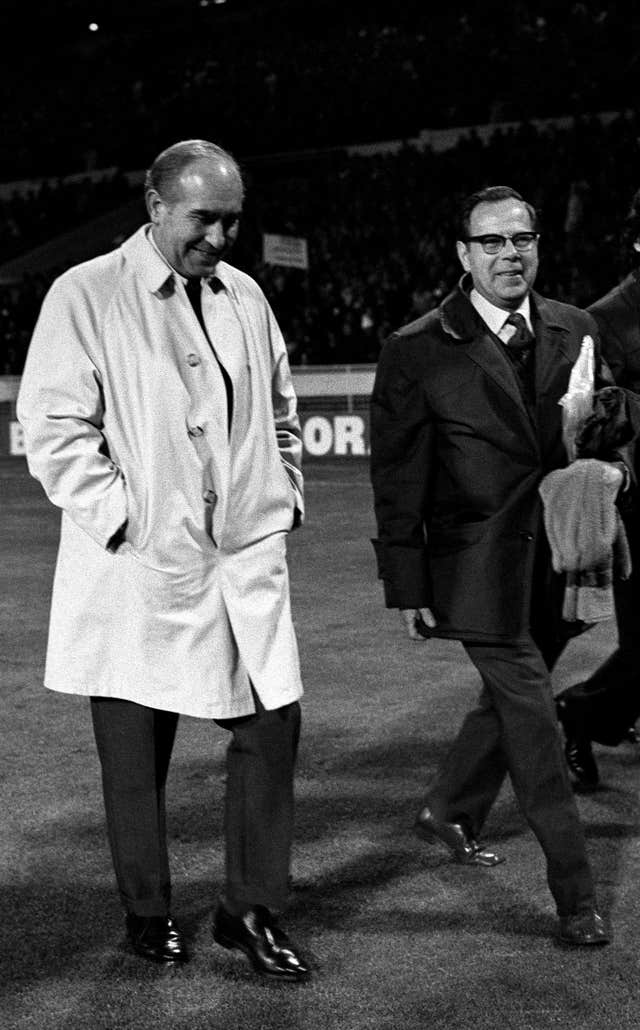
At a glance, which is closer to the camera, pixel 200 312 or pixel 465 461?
pixel 200 312

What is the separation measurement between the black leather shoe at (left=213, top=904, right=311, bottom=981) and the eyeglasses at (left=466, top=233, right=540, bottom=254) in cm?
176

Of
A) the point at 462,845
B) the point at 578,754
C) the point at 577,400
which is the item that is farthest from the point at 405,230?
the point at 577,400

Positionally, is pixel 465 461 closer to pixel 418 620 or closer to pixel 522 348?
pixel 522 348

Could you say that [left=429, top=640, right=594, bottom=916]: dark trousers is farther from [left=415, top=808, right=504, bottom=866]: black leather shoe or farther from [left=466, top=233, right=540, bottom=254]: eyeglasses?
[left=466, top=233, right=540, bottom=254]: eyeglasses

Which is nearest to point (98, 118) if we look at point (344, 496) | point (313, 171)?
point (313, 171)

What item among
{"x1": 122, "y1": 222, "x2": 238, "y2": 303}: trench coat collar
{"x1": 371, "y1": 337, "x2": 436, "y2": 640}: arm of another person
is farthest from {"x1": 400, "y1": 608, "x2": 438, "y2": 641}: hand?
{"x1": 122, "y1": 222, "x2": 238, "y2": 303}: trench coat collar

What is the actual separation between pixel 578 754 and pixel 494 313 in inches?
75.1

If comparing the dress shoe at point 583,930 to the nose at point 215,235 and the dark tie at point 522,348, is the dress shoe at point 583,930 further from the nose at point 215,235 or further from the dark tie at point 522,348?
the nose at point 215,235

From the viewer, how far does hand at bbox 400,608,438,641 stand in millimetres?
4066

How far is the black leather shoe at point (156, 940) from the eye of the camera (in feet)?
12.1

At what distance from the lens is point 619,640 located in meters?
5.09

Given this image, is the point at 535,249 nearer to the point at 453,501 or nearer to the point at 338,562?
the point at 453,501

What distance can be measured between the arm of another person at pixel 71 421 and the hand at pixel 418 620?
3.21 feet

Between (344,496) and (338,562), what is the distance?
4.89 m
